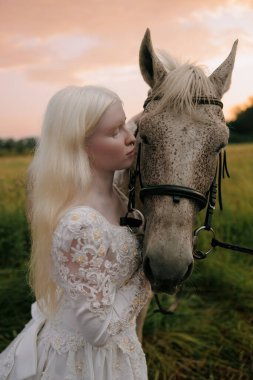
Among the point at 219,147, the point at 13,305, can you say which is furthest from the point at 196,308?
the point at 219,147

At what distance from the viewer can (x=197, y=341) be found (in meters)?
4.01

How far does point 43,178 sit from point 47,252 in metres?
0.34

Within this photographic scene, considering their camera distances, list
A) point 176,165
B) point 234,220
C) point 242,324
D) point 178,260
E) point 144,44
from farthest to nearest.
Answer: point 234,220
point 242,324
point 144,44
point 176,165
point 178,260

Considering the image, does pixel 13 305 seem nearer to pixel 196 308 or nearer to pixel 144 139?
pixel 196 308

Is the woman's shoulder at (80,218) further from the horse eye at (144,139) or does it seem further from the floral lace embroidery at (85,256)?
the horse eye at (144,139)

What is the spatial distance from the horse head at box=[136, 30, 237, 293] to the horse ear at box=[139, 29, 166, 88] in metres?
0.03

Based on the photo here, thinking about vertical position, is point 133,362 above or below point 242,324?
above

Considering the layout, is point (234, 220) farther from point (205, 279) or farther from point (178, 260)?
point (178, 260)

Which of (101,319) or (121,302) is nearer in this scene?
(101,319)

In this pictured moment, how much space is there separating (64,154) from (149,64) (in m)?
0.86

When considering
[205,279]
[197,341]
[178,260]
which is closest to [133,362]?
[178,260]

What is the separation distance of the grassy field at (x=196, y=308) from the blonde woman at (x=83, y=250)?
1627 millimetres

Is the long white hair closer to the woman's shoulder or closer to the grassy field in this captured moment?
the woman's shoulder

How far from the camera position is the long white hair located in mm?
1914
